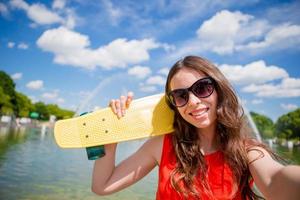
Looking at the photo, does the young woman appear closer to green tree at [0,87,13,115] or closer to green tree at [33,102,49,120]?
green tree at [0,87,13,115]

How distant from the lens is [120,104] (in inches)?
111

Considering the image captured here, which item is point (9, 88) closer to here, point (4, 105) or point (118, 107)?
point (4, 105)

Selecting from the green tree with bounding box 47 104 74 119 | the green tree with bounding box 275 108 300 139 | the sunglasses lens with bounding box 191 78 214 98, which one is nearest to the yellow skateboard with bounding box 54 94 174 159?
the sunglasses lens with bounding box 191 78 214 98

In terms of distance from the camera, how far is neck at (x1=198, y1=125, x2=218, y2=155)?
8.17ft

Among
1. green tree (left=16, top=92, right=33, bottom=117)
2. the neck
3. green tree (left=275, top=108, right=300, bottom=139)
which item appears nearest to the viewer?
the neck

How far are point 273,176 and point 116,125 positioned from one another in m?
1.51

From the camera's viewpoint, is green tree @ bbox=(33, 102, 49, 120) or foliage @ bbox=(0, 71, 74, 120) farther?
green tree @ bbox=(33, 102, 49, 120)

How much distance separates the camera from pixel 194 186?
2238 millimetres

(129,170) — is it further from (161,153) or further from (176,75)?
(176,75)

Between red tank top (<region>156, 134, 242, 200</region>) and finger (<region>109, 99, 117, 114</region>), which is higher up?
finger (<region>109, 99, 117, 114</region>)

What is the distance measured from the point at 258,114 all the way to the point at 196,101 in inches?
4549

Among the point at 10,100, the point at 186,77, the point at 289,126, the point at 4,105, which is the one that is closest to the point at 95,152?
the point at 186,77

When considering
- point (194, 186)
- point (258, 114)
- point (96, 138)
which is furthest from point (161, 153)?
point (258, 114)

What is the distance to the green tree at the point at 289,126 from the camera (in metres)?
71.7
